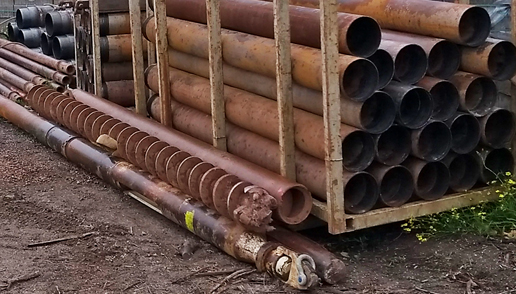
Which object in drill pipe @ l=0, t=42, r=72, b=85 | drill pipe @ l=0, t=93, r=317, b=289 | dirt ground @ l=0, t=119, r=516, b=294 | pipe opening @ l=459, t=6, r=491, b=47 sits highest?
pipe opening @ l=459, t=6, r=491, b=47

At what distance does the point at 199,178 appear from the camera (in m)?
5.60

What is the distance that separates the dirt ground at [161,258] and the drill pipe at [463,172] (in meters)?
0.39

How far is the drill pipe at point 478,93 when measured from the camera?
5.39 metres

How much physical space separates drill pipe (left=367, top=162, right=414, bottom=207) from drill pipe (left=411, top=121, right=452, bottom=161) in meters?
0.16

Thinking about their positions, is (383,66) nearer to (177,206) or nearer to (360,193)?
(360,193)

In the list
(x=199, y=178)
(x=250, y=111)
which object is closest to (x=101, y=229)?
(x=199, y=178)

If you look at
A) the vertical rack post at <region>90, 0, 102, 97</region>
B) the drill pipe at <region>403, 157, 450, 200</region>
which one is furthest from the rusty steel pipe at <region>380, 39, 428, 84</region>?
the vertical rack post at <region>90, 0, 102, 97</region>

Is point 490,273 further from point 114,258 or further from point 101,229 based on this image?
point 101,229

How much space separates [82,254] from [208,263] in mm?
886

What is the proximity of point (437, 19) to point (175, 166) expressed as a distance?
2.14m

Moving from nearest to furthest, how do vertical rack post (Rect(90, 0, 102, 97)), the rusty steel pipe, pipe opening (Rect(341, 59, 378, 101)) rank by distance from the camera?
pipe opening (Rect(341, 59, 378, 101)) < the rusty steel pipe < vertical rack post (Rect(90, 0, 102, 97))

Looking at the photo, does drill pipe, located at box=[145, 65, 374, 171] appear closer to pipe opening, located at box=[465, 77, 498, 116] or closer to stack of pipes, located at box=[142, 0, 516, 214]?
stack of pipes, located at box=[142, 0, 516, 214]

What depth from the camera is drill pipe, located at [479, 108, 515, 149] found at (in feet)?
18.2

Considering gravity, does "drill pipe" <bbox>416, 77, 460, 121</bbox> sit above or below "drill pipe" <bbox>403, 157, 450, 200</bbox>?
above
